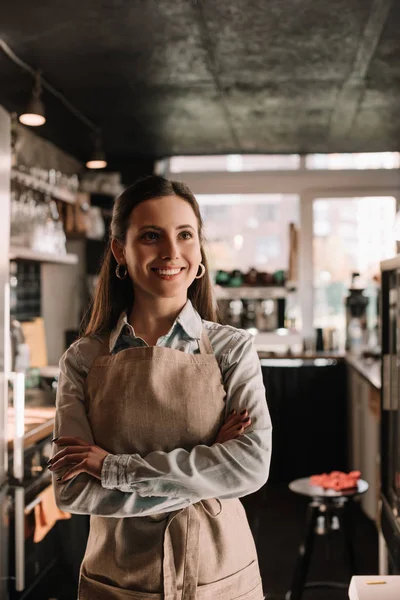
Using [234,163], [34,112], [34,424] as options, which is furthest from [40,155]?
[34,424]

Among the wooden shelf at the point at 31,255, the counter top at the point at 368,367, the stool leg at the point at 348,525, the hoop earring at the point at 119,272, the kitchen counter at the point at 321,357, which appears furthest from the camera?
the kitchen counter at the point at 321,357

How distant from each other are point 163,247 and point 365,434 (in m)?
4.51

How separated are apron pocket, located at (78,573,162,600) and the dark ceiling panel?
242cm

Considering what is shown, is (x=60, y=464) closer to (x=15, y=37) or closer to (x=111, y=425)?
(x=111, y=425)

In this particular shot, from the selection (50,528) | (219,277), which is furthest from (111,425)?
(219,277)

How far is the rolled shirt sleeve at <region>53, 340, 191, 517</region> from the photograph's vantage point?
5.17 feet

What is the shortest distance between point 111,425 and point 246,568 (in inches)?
17.3

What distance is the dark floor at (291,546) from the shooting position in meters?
4.25

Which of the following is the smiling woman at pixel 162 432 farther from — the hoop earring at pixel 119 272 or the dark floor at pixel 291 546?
the dark floor at pixel 291 546

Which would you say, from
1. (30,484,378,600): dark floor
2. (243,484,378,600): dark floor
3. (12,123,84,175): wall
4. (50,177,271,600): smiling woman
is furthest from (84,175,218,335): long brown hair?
(12,123,84,175): wall

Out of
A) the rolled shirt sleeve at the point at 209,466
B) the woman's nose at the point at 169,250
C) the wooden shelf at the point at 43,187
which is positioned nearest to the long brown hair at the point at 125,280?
the woman's nose at the point at 169,250

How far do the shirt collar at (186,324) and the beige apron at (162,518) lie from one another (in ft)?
0.16

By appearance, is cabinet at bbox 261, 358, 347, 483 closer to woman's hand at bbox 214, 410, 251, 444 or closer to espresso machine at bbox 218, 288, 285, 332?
espresso machine at bbox 218, 288, 285, 332

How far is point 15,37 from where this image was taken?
369cm
